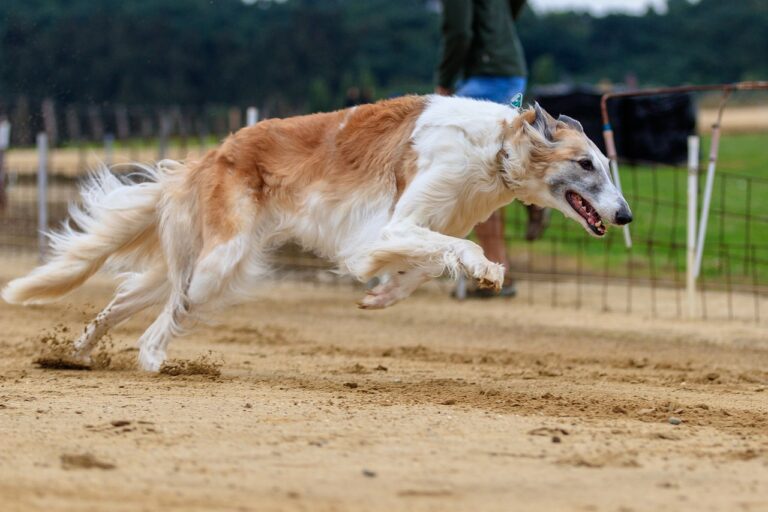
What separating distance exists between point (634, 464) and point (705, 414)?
50.7 inches

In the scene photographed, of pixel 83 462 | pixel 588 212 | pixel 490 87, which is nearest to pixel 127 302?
pixel 588 212

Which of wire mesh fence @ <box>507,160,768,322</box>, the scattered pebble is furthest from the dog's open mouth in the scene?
wire mesh fence @ <box>507,160,768,322</box>

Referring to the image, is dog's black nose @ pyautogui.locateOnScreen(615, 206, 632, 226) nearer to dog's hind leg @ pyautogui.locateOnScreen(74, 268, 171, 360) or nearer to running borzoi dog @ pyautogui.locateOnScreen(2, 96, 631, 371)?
running borzoi dog @ pyautogui.locateOnScreen(2, 96, 631, 371)

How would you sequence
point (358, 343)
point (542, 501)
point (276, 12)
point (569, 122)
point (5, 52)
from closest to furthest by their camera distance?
point (542, 501), point (569, 122), point (358, 343), point (5, 52), point (276, 12)

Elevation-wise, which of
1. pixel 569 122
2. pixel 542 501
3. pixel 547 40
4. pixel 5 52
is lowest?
pixel 542 501

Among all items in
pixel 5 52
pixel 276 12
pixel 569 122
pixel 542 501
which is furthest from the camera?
pixel 276 12

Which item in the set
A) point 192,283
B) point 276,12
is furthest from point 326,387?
point 276,12

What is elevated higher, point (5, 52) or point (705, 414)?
point (5, 52)

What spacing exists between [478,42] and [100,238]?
4.04 m

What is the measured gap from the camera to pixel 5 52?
150 ft

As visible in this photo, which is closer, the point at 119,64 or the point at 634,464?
the point at 634,464

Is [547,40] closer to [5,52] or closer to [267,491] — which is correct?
[5,52]

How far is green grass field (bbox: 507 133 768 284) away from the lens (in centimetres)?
1199

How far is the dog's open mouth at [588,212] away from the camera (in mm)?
6445
